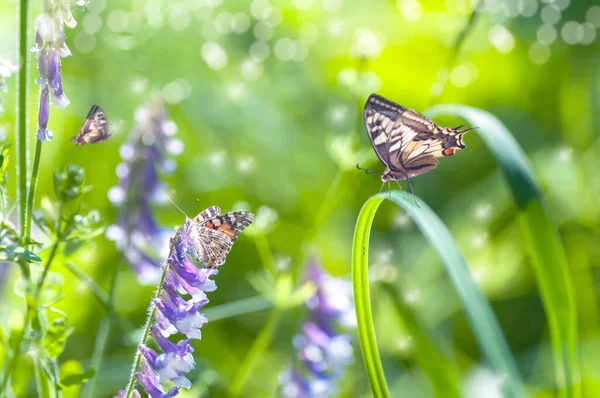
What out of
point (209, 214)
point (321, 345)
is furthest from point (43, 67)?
point (321, 345)

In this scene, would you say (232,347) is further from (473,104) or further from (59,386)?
(473,104)

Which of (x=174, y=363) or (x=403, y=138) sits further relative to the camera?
(x=403, y=138)

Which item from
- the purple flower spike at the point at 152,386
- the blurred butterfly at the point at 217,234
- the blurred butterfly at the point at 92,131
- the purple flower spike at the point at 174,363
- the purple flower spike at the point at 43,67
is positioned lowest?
the purple flower spike at the point at 152,386

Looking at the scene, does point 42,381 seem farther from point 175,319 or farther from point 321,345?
point 321,345

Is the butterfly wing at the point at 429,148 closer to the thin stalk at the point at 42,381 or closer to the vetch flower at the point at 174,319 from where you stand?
the vetch flower at the point at 174,319

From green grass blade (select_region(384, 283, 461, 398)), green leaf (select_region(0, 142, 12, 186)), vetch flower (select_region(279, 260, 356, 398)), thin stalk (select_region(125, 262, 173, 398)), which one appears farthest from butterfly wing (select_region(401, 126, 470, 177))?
vetch flower (select_region(279, 260, 356, 398))

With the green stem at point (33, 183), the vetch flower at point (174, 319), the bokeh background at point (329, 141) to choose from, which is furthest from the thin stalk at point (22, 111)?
the bokeh background at point (329, 141)
